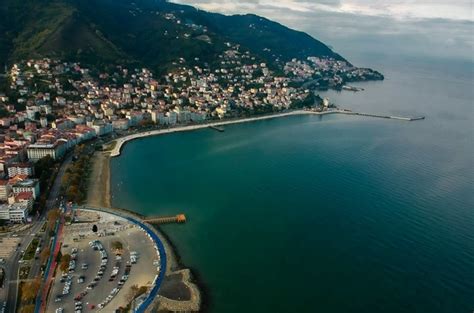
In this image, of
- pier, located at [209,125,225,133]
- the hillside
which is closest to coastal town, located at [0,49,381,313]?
pier, located at [209,125,225,133]

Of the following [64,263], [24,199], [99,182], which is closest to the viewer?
[64,263]

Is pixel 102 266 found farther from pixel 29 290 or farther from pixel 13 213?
pixel 13 213

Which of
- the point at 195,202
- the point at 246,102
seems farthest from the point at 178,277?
the point at 246,102

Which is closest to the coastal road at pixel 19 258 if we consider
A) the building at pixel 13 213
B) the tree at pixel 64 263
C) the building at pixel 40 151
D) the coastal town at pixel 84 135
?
the coastal town at pixel 84 135

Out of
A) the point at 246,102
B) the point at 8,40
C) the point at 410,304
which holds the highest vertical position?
the point at 8,40

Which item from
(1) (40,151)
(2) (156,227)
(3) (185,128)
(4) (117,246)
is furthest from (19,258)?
(3) (185,128)

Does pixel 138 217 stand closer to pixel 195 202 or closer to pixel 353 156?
pixel 195 202

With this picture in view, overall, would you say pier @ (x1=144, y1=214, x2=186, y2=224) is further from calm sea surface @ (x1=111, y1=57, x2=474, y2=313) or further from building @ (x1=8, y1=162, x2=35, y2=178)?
building @ (x1=8, y1=162, x2=35, y2=178)
